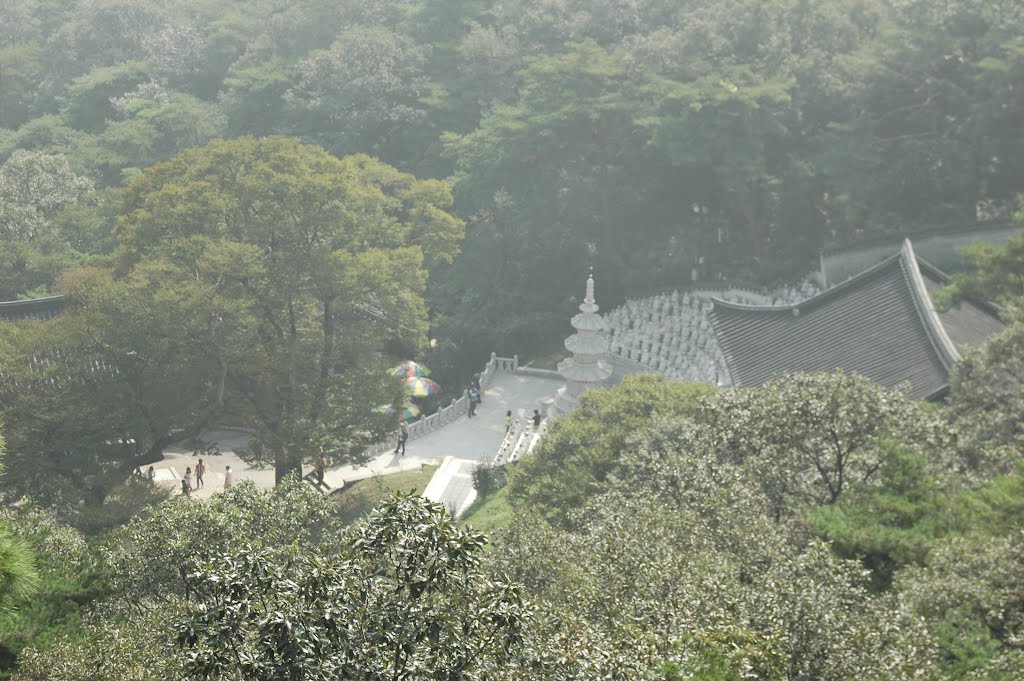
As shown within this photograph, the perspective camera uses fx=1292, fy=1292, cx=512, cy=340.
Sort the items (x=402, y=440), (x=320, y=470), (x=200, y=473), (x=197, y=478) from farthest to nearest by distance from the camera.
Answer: (x=402, y=440)
(x=197, y=478)
(x=200, y=473)
(x=320, y=470)

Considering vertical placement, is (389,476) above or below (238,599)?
below

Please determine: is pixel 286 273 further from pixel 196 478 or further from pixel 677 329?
pixel 677 329

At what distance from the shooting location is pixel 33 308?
3997cm

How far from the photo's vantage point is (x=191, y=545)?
17.6 meters

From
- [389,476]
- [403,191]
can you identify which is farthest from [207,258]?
[403,191]

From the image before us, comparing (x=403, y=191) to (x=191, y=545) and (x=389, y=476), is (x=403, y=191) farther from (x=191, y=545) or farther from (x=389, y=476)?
(x=191, y=545)

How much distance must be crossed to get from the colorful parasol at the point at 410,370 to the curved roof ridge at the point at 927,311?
16622 millimetres

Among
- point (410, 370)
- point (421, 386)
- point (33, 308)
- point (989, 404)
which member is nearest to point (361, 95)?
point (410, 370)

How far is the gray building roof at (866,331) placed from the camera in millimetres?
29375

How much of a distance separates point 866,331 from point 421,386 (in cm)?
1564

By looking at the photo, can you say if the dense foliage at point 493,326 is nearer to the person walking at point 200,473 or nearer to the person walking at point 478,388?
the person walking at point 200,473

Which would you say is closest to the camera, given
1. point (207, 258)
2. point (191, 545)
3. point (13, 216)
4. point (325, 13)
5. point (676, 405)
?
point (191, 545)

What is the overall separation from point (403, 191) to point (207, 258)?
34.8 feet

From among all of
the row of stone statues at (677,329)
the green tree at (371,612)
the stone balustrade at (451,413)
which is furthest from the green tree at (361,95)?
the green tree at (371,612)
